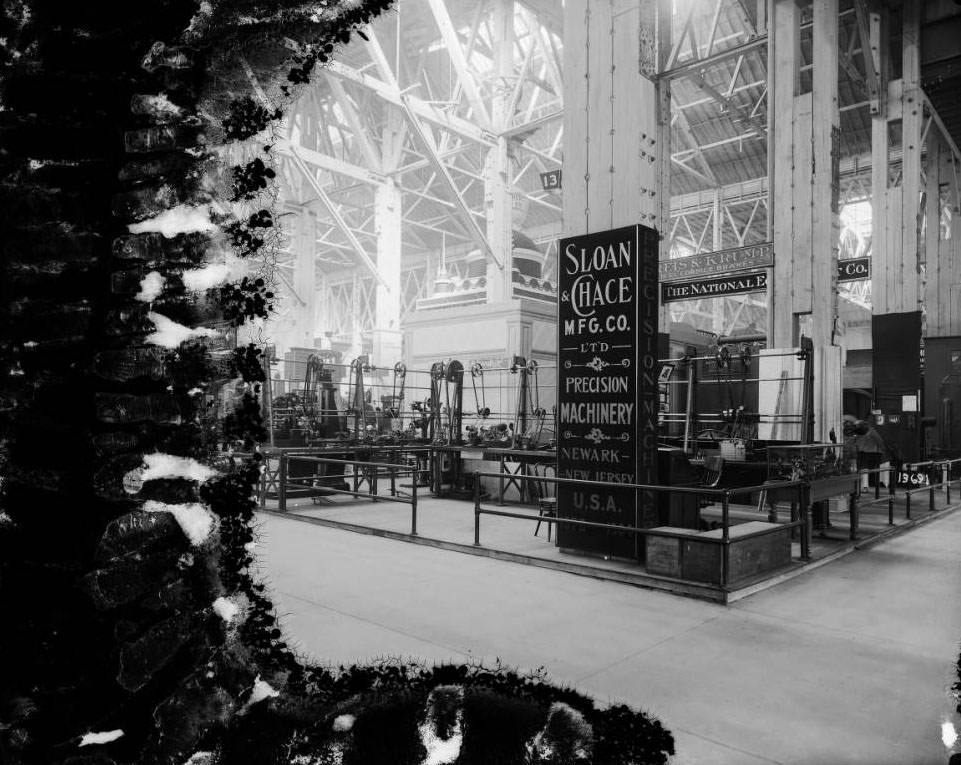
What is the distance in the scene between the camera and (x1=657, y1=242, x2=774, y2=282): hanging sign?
35.7ft

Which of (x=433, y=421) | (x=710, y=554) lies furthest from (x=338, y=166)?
(x=710, y=554)

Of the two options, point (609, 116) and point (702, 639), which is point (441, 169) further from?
point (702, 639)

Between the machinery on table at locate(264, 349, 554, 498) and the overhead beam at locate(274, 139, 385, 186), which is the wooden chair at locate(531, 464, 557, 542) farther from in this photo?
the overhead beam at locate(274, 139, 385, 186)

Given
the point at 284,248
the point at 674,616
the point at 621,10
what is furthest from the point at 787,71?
the point at 284,248

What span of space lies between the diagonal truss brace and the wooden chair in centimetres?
716

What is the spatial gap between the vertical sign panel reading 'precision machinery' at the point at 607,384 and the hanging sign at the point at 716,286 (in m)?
5.52

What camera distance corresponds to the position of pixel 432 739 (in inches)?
84.0

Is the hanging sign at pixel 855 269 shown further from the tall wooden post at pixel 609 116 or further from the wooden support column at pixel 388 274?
the wooden support column at pixel 388 274

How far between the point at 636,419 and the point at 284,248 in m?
5.10

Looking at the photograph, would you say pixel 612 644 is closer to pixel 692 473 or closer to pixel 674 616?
pixel 674 616

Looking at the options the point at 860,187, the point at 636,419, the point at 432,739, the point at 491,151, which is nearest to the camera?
the point at 432,739

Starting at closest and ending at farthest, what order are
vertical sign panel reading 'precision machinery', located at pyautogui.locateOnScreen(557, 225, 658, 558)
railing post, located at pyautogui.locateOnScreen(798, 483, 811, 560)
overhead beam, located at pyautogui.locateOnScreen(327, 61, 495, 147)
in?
vertical sign panel reading 'precision machinery', located at pyautogui.locateOnScreen(557, 225, 658, 558), railing post, located at pyautogui.locateOnScreen(798, 483, 811, 560), overhead beam, located at pyautogui.locateOnScreen(327, 61, 495, 147)

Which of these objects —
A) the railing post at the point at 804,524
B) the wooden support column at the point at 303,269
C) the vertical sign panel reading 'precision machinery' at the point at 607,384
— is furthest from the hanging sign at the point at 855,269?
the wooden support column at the point at 303,269

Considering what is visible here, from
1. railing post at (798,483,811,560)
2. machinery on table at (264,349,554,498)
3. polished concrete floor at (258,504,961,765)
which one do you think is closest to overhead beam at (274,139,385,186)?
machinery on table at (264,349,554,498)
